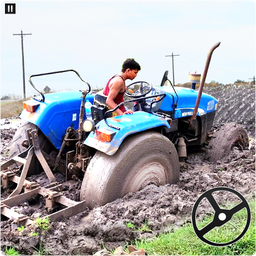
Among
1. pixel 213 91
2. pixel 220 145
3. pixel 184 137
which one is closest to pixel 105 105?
pixel 184 137

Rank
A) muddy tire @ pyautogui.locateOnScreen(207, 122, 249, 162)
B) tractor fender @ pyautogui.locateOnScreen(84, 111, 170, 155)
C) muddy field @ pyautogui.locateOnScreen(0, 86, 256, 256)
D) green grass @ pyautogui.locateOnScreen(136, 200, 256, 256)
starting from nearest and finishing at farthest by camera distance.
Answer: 1. green grass @ pyautogui.locateOnScreen(136, 200, 256, 256)
2. muddy field @ pyautogui.locateOnScreen(0, 86, 256, 256)
3. tractor fender @ pyautogui.locateOnScreen(84, 111, 170, 155)
4. muddy tire @ pyautogui.locateOnScreen(207, 122, 249, 162)

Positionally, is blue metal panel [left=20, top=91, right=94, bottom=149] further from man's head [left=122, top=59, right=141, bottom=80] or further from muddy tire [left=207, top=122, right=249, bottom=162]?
muddy tire [left=207, top=122, right=249, bottom=162]

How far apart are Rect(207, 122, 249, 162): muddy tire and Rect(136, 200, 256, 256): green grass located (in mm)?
2725

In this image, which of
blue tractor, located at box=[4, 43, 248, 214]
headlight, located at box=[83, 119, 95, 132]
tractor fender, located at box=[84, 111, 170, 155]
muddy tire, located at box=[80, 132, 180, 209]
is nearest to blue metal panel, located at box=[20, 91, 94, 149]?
blue tractor, located at box=[4, 43, 248, 214]

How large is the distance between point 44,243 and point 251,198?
2388mm

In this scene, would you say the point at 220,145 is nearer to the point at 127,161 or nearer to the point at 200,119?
the point at 200,119

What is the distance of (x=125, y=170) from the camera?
4172 millimetres

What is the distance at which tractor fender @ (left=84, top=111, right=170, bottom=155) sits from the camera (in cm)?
405

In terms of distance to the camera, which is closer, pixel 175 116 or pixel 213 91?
pixel 175 116

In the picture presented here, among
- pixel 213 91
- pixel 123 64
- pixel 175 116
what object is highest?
pixel 123 64

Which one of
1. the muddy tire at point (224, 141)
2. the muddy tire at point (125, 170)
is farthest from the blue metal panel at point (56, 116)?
the muddy tire at point (224, 141)

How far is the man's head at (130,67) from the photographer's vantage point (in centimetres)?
472

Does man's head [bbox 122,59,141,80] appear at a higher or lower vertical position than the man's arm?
higher

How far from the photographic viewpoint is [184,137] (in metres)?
5.87
